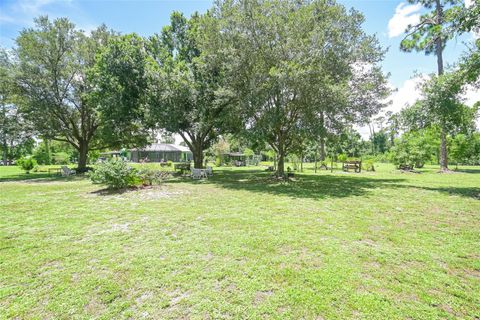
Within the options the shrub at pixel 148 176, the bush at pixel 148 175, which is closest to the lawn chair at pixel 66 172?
the bush at pixel 148 175

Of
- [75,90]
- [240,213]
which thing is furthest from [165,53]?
[240,213]

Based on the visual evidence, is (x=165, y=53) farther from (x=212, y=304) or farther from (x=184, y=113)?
(x=212, y=304)

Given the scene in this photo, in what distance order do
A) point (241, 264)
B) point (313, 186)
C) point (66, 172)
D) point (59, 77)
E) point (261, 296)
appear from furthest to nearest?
1. point (59, 77)
2. point (66, 172)
3. point (313, 186)
4. point (241, 264)
5. point (261, 296)

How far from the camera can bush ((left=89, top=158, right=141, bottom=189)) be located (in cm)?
937

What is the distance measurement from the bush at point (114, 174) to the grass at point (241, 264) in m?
3.23

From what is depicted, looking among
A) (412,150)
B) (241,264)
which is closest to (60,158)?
(241,264)

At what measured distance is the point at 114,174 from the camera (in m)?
9.38

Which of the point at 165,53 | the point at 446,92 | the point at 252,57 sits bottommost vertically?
the point at 446,92

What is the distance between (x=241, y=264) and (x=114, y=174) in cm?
809

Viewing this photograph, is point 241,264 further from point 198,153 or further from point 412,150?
point 412,150

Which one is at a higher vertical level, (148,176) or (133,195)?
(148,176)

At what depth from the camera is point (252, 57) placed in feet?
39.2

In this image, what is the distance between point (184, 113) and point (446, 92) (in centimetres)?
1328

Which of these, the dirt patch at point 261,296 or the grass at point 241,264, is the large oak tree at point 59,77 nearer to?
the grass at point 241,264
